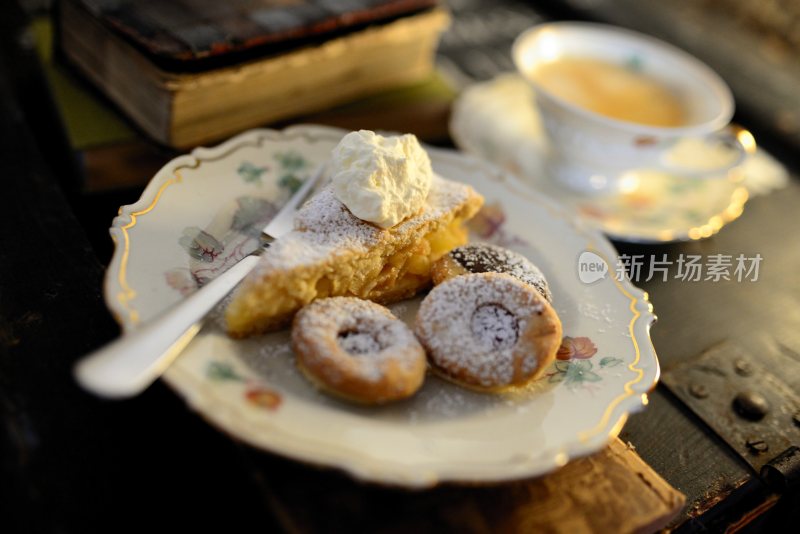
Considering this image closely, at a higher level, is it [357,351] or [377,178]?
[377,178]

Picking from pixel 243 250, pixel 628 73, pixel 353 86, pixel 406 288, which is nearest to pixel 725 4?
pixel 628 73

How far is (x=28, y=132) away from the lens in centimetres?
133

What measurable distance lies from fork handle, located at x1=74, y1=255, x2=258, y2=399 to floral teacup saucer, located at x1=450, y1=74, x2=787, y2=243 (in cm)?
85

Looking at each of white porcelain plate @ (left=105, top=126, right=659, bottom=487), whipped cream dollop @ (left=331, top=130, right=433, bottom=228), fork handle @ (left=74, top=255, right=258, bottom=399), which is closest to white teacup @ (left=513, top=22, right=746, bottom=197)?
white porcelain plate @ (left=105, top=126, right=659, bottom=487)

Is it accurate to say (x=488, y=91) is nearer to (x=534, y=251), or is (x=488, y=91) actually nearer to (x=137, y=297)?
(x=534, y=251)

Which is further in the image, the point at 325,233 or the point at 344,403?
the point at 325,233

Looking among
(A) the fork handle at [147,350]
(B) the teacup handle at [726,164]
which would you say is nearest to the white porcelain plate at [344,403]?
(A) the fork handle at [147,350]

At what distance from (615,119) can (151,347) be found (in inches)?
47.2

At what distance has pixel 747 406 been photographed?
1148mm

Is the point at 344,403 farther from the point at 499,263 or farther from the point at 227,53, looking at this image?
the point at 227,53

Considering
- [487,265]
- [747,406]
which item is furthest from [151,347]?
[747,406]

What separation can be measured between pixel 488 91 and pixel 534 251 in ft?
2.39

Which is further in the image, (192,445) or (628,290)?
(628,290)

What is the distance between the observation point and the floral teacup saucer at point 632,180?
5.06 ft
